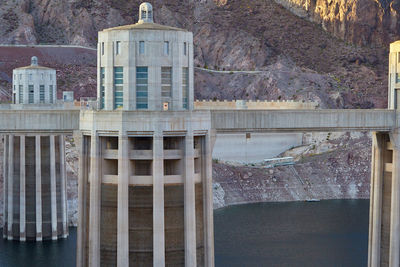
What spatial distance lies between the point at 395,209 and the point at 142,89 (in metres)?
20.5

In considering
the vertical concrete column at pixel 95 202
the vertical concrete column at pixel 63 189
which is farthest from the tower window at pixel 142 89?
the vertical concrete column at pixel 63 189

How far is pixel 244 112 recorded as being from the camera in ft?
178

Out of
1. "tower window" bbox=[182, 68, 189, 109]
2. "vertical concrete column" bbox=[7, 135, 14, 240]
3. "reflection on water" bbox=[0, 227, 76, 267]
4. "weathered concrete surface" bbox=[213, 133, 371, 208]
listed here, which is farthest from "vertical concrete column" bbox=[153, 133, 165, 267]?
"weathered concrete surface" bbox=[213, 133, 371, 208]

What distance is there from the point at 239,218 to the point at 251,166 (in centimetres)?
3198

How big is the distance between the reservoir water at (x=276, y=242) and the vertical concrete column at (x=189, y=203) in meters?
35.2

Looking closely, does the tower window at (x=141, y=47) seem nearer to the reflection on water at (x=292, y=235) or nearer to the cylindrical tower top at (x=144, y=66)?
the cylindrical tower top at (x=144, y=66)

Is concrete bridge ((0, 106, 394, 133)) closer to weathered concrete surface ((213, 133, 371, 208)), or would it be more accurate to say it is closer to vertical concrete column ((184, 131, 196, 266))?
vertical concrete column ((184, 131, 196, 266))

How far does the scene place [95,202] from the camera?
49469 millimetres

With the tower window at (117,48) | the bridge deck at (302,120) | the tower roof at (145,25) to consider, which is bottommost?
the bridge deck at (302,120)

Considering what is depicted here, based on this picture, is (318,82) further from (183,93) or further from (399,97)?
(183,93)

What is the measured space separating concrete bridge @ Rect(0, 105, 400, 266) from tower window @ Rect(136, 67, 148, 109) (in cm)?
408

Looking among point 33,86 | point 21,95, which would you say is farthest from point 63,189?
point 33,86

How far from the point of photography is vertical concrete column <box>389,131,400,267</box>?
198ft

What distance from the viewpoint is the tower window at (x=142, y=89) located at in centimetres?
4934
